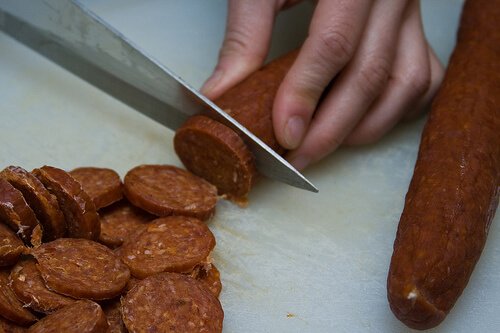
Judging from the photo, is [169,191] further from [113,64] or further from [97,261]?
[113,64]

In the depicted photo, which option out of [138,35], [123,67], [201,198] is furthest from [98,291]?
[138,35]

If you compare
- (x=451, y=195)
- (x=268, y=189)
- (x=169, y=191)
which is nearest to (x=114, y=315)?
(x=169, y=191)

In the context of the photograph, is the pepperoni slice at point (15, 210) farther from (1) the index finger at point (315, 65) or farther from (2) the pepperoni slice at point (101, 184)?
(1) the index finger at point (315, 65)

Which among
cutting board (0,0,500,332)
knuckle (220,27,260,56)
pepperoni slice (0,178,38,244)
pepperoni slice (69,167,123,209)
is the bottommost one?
cutting board (0,0,500,332)

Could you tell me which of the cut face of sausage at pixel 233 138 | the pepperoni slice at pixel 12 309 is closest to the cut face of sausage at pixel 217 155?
the cut face of sausage at pixel 233 138

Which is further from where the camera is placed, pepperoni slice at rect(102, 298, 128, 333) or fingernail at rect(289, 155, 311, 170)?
fingernail at rect(289, 155, 311, 170)

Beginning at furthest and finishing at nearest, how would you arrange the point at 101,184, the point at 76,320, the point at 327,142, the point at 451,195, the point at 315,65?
the point at 327,142 < the point at 315,65 < the point at 101,184 < the point at 451,195 < the point at 76,320

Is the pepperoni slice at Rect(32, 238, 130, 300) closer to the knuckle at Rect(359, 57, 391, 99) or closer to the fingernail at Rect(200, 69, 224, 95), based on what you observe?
the fingernail at Rect(200, 69, 224, 95)

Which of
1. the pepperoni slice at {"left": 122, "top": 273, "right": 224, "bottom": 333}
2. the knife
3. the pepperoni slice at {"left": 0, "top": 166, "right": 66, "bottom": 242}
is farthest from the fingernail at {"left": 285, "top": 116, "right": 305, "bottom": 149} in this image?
the pepperoni slice at {"left": 0, "top": 166, "right": 66, "bottom": 242}
